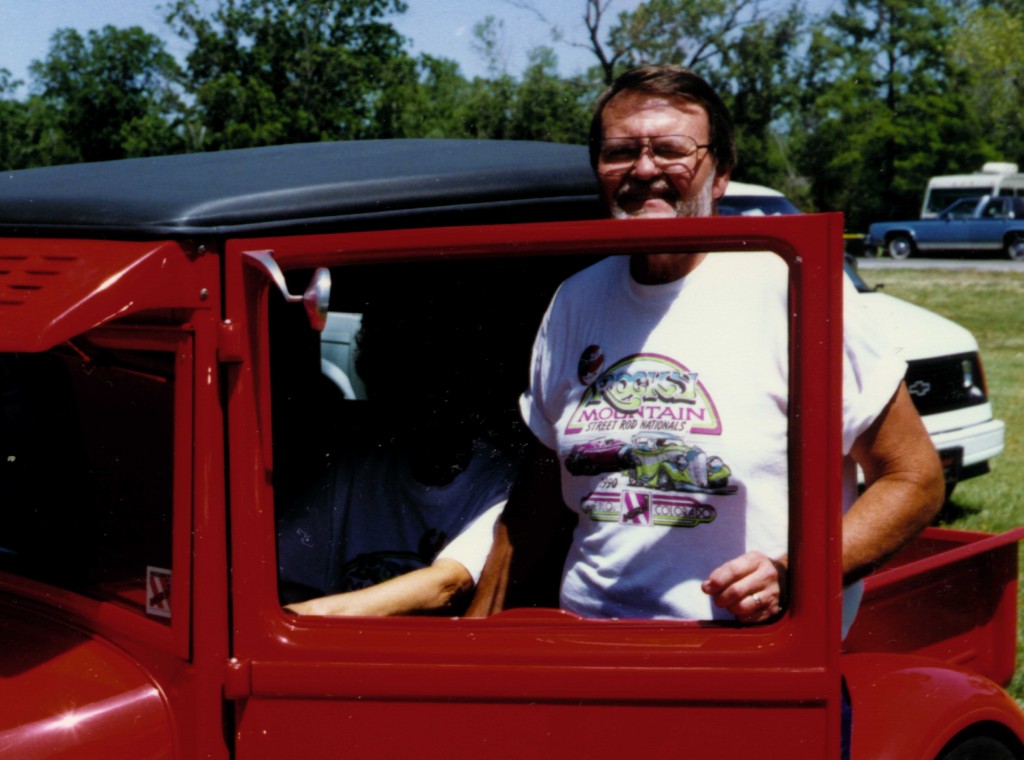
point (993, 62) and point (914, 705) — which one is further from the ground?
point (993, 62)

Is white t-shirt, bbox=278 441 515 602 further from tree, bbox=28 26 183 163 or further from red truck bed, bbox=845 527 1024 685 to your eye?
tree, bbox=28 26 183 163

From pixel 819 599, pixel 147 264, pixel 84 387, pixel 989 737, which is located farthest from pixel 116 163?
pixel 989 737

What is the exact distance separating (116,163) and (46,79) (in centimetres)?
3878

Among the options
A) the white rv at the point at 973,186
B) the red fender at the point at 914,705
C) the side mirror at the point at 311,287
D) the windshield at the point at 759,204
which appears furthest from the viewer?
the white rv at the point at 973,186

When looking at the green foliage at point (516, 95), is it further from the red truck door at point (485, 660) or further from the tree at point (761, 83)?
the red truck door at point (485, 660)

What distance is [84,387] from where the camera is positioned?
6.23 ft

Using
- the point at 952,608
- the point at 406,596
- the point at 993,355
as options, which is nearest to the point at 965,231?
the point at 993,355

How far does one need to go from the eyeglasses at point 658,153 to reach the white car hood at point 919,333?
4.37 m

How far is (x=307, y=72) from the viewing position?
25375 millimetres

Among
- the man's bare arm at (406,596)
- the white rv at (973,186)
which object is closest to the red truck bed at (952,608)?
the man's bare arm at (406,596)

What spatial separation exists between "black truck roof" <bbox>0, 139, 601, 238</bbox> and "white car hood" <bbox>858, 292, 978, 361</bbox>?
165 inches

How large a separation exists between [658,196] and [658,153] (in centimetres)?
7

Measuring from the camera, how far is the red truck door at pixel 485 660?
1480mm

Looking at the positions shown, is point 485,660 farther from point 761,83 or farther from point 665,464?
point 761,83
